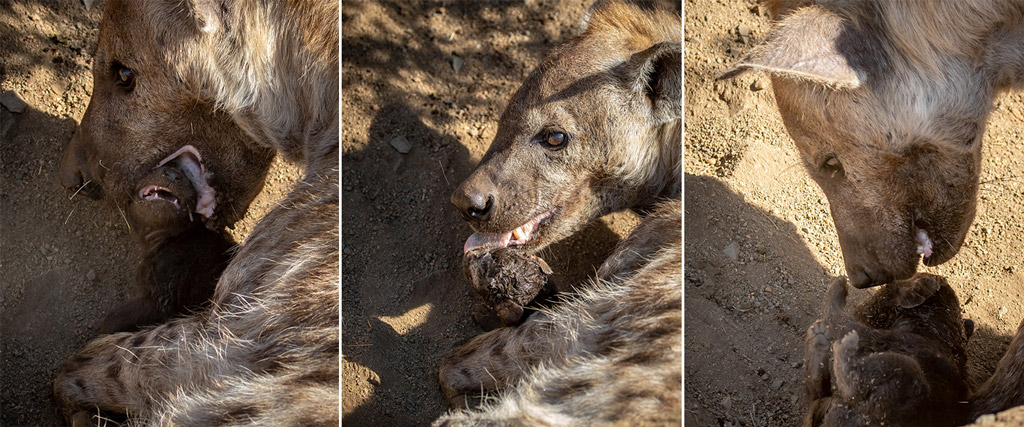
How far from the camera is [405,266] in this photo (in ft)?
7.66

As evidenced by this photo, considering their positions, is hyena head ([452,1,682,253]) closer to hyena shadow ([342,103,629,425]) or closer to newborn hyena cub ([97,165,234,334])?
hyena shadow ([342,103,629,425])

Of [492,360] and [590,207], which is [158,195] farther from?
[590,207]

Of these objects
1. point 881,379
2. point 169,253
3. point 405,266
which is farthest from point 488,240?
point 881,379

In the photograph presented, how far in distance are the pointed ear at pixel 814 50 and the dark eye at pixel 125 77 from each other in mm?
1725

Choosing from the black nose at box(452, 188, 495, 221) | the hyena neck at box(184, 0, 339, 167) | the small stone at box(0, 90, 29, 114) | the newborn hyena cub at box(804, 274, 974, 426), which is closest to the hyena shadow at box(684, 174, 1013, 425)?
the newborn hyena cub at box(804, 274, 974, 426)

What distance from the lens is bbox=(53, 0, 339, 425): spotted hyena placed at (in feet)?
7.01

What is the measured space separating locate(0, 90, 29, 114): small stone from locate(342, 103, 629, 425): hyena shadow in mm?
848

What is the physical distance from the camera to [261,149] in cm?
244

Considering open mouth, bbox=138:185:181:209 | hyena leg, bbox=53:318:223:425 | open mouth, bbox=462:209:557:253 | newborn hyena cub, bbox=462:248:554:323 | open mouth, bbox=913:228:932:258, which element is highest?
open mouth, bbox=138:185:181:209

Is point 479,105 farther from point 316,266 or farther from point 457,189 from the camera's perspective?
point 316,266

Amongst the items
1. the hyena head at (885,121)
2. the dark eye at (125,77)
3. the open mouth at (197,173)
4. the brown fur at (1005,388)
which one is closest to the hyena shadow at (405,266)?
the open mouth at (197,173)

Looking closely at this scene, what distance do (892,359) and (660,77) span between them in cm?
104

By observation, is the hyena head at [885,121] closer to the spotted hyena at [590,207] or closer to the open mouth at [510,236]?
the spotted hyena at [590,207]

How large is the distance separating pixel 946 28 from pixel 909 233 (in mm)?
658
